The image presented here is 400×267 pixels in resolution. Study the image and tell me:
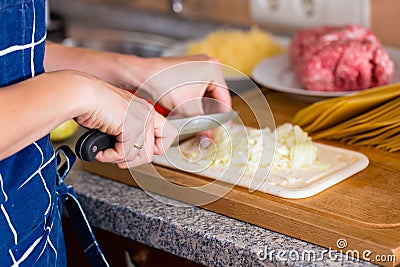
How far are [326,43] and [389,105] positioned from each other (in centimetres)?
22

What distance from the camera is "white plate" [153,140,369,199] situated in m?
1.01

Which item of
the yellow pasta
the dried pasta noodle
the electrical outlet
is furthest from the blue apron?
the electrical outlet

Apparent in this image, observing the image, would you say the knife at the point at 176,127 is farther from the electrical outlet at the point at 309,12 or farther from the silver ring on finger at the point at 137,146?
the electrical outlet at the point at 309,12

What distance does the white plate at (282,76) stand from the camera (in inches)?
52.0

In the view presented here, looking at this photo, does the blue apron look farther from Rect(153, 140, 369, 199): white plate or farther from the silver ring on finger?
Rect(153, 140, 369, 199): white plate

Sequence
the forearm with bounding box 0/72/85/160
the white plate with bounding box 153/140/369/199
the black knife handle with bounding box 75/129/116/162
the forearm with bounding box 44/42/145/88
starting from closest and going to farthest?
the forearm with bounding box 0/72/85/160
the black knife handle with bounding box 75/129/116/162
the white plate with bounding box 153/140/369/199
the forearm with bounding box 44/42/145/88

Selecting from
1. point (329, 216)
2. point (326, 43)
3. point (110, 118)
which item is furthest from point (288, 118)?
point (110, 118)

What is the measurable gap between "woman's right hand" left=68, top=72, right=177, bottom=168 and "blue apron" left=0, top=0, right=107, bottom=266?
0.07 metres

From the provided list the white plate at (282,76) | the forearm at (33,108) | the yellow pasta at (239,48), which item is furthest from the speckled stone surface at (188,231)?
the yellow pasta at (239,48)

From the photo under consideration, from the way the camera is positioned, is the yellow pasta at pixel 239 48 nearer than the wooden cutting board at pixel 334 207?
No

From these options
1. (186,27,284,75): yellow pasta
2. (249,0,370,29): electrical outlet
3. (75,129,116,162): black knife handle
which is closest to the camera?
(75,129,116,162): black knife handle

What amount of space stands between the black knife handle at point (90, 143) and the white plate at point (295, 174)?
209 millimetres

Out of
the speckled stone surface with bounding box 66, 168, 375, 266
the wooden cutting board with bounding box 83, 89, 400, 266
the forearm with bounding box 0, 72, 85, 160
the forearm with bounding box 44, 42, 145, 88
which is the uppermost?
the forearm with bounding box 0, 72, 85, 160

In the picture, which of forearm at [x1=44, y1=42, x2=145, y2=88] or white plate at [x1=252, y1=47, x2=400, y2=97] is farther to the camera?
white plate at [x1=252, y1=47, x2=400, y2=97]
